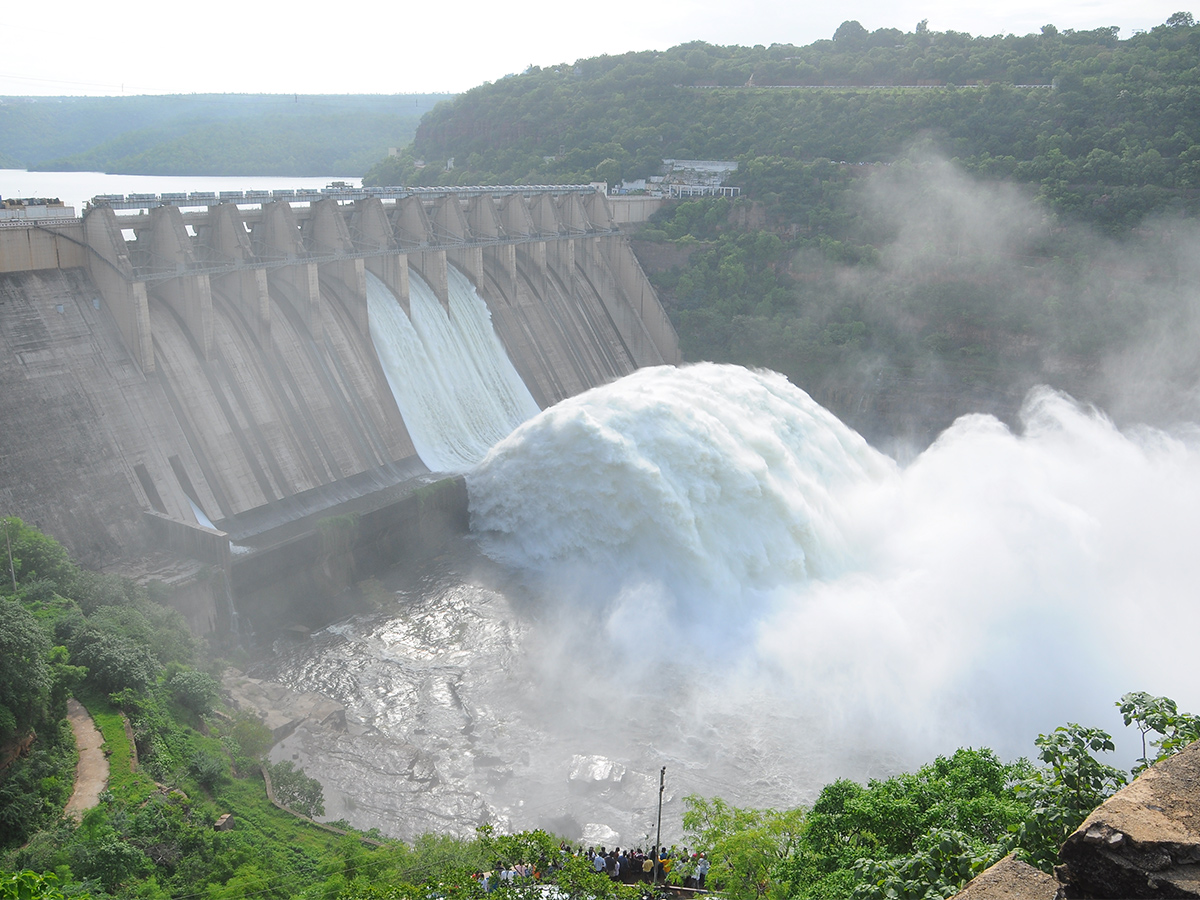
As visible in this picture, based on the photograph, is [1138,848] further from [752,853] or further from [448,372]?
[448,372]

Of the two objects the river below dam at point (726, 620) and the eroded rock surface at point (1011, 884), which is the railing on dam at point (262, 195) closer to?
the river below dam at point (726, 620)

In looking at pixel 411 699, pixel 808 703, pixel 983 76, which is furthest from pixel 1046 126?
pixel 411 699

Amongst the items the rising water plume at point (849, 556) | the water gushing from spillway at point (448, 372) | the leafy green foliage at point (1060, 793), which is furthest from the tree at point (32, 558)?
the leafy green foliage at point (1060, 793)

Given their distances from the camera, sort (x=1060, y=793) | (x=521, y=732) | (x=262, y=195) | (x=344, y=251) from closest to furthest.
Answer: (x=1060, y=793), (x=521, y=732), (x=262, y=195), (x=344, y=251)

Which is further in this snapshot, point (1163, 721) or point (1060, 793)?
point (1163, 721)

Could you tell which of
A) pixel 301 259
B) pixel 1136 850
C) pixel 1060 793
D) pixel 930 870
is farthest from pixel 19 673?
pixel 301 259

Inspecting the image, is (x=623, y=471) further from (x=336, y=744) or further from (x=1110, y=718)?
(x=1110, y=718)
